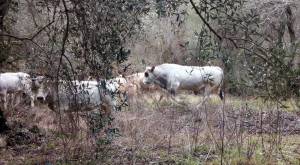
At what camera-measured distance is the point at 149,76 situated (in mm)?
15984

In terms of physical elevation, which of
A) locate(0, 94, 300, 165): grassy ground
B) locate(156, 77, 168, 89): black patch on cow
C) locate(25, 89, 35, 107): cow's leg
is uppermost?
locate(156, 77, 168, 89): black patch on cow

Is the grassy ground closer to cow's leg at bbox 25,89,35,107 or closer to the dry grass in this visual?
the dry grass

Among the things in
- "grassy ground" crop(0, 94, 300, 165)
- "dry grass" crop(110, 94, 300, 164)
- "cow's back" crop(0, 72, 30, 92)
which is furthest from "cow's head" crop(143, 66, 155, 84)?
"dry grass" crop(110, 94, 300, 164)

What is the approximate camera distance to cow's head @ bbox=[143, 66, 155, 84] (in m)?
15.8

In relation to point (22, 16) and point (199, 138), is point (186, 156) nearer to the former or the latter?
point (199, 138)

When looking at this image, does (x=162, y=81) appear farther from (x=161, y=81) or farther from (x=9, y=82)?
(x=9, y=82)

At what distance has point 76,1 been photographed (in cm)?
563

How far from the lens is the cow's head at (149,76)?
15.8 meters

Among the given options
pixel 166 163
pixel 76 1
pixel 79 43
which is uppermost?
pixel 76 1

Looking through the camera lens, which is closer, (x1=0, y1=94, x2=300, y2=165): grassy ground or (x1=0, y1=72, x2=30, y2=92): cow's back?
(x1=0, y1=94, x2=300, y2=165): grassy ground

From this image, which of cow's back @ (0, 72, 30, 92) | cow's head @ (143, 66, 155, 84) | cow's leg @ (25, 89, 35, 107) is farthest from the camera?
cow's head @ (143, 66, 155, 84)

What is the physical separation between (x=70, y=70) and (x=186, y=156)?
193 centimetres

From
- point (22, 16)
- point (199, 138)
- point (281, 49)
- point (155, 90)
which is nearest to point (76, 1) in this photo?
point (281, 49)

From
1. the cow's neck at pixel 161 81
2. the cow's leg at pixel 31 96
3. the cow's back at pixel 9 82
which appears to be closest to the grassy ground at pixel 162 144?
the cow's leg at pixel 31 96
